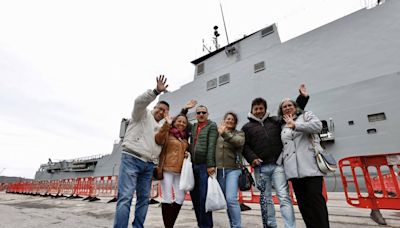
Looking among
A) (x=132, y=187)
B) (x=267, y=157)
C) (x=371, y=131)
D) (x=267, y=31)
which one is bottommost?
(x=132, y=187)

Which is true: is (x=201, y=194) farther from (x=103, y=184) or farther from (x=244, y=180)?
(x=103, y=184)

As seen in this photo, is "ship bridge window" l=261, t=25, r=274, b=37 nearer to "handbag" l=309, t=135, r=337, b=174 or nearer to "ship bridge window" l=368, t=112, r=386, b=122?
"ship bridge window" l=368, t=112, r=386, b=122

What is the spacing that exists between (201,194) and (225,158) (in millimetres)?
460

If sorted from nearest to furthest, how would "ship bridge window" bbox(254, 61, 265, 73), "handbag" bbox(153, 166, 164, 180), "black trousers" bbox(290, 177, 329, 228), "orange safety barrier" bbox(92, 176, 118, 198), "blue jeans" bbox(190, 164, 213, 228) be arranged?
"black trousers" bbox(290, 177, 329, 228) < "blue jeans" bbox(190, 164, 213, 228) < "handbag" bbox(153, 166, 164, 180) < "orange safety barrier" bbox(92, 176, 118, 198) < "ship bridge window" bbox(254, 61, 265, 73)

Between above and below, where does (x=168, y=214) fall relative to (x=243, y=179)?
below

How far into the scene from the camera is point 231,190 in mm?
2061

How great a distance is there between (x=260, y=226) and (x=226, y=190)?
0.96 m

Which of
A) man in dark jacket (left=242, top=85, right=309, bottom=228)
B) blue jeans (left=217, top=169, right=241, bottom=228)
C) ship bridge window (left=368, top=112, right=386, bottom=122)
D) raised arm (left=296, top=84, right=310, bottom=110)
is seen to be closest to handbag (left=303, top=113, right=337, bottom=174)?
Result: man in dark jacket (left=242, top=85, right=309, bottom=228)

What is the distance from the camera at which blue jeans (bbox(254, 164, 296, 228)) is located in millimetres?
1898

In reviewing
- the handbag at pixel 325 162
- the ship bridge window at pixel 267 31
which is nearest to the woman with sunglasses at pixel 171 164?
the handbag at pixel 325 162

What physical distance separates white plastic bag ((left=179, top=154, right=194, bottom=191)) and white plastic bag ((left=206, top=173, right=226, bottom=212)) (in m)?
0.21

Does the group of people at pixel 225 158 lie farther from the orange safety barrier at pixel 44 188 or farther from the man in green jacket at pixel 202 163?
the orange safety barrier at pixel 44 188

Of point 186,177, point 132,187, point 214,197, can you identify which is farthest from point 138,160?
point 214,197

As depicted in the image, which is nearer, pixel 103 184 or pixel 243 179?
pixel 243 179
